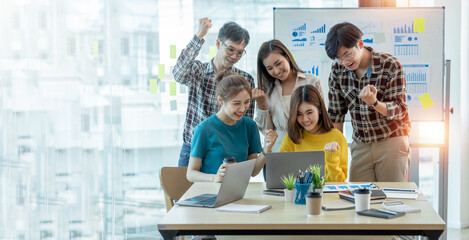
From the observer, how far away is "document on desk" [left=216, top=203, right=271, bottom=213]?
1.91 meters

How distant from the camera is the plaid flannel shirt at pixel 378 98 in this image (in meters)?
2.73

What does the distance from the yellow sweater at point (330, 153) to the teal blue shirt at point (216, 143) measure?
0.23m

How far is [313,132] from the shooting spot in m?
2.74

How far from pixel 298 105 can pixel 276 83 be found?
357 mm

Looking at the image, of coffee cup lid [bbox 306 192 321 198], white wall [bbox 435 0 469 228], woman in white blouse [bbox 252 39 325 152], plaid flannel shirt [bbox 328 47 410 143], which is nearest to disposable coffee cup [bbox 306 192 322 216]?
coffee cup lid [bbox 306 192 321 198]

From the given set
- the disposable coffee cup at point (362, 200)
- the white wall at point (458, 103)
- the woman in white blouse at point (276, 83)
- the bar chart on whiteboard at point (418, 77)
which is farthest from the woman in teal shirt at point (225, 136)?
the white wall at point (458, 103)

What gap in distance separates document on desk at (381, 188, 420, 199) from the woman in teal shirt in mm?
611

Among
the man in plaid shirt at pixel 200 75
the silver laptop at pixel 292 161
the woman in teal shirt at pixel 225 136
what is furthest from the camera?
the man in plaid shirt at pixel 200 75

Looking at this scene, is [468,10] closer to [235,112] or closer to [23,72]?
[235,112]

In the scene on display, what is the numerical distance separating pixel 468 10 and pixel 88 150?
3105 mm

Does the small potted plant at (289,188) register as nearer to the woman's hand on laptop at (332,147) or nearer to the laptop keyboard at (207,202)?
the laptop keyboard at (207,202)

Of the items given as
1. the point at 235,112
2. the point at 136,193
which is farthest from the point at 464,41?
the point at 136,193

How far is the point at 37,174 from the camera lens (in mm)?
3592

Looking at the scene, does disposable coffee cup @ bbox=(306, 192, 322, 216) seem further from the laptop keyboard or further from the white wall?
the white wall
